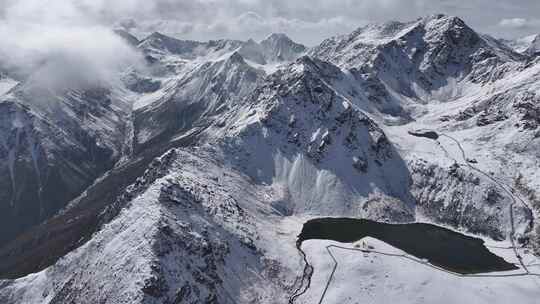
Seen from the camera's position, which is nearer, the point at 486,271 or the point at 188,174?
the point at 486,271

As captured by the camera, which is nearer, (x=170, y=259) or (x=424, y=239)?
(x=170, y=259)

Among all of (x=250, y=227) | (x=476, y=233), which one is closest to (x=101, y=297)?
(x=250, y=227)

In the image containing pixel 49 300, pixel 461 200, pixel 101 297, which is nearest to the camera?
pixel 101 297

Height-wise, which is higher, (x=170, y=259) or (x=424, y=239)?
(x=170, y=259)

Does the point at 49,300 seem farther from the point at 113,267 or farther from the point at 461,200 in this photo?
the point at 461,200

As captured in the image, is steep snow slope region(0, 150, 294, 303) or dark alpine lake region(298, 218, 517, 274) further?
dark alpine lake region(298, 218, 517, 274)

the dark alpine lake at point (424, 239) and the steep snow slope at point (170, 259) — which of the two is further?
the dark alpine lake at point (424, 239)

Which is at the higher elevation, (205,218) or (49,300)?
(205,218)

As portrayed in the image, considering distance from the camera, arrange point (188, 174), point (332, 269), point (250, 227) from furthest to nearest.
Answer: point (188, 174) < point (250, 227) < point (332, 269)

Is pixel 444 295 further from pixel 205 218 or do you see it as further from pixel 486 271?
pixel 205 218
